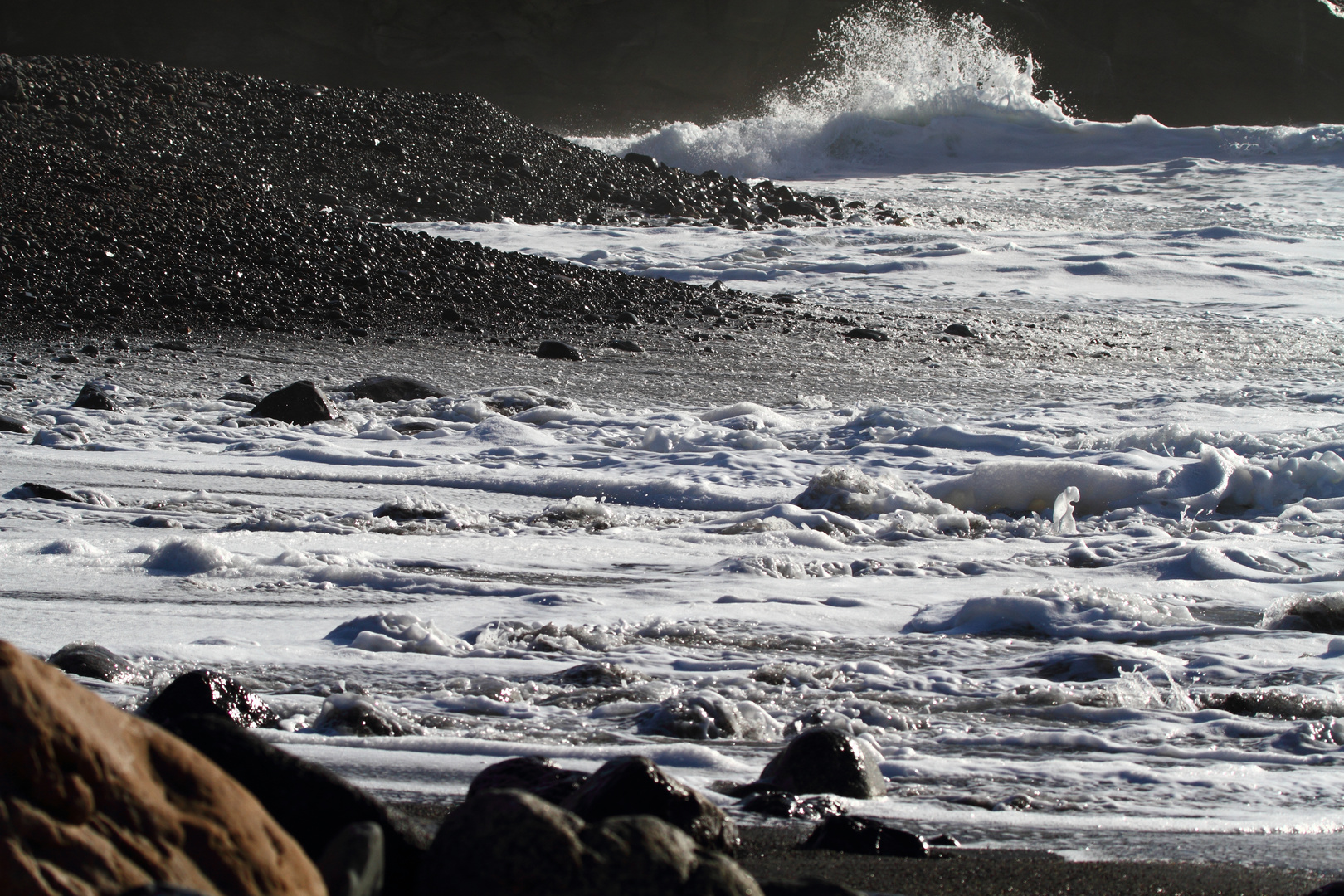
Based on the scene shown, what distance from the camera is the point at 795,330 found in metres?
9.78

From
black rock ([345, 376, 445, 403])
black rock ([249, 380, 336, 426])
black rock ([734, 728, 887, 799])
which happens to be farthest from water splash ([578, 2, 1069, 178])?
black rock ([734, 728, 887, 799])

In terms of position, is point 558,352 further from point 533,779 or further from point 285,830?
point 285,830

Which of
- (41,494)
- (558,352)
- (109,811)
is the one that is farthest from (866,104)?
(109,811)

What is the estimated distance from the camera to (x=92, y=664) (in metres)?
2.58

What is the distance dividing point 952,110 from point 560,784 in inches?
1095

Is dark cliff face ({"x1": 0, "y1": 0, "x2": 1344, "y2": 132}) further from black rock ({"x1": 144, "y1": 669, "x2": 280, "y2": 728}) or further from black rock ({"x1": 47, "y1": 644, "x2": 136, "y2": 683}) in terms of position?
black rock ({"x1": 144, "y1": 669, "x2": 280, "y2": 728})

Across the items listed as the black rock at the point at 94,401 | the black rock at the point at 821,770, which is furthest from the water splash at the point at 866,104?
the black rock at the point at 821,770

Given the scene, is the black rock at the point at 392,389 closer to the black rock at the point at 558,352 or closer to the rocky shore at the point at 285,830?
the black rock at the point at 558,352

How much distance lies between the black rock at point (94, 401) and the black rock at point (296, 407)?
0.73 metres

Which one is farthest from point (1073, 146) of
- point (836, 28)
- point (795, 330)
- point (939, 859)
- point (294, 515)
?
point (939, 859)

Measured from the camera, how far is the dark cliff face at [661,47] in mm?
33938

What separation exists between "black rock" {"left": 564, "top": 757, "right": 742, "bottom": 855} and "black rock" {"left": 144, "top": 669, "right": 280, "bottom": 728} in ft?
2.57

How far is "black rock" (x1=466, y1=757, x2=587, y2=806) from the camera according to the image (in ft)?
5.96

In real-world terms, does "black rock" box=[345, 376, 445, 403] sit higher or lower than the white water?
higher
